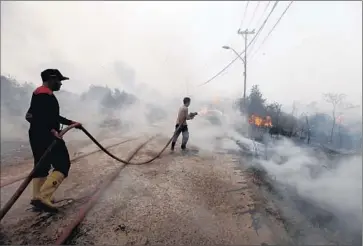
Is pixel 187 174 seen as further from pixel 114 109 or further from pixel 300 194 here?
pixel 114 109

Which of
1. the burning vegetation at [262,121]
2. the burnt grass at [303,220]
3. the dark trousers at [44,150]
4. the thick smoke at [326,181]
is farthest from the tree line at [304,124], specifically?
the dark trousers at [44,150]

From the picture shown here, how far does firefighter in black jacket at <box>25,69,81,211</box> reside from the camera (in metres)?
3.57

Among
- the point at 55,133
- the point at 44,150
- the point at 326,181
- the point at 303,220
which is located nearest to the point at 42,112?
the point at 55,133

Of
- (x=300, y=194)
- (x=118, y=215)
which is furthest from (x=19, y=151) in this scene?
(x=300, y=194)

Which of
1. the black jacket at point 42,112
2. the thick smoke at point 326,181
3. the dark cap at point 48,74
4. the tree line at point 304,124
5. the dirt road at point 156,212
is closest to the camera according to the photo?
the dirt road at point 156,212

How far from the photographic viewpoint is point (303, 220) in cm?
392

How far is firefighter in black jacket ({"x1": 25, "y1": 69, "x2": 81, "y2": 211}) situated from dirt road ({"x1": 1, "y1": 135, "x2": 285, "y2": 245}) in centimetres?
29

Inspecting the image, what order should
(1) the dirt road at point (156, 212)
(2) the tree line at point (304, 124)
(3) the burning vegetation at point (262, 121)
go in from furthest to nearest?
(3) the burning vegetation at point (262, 121) → (2) the tree line at point (304, 124) → (1) the dirt road at point (156, 212)

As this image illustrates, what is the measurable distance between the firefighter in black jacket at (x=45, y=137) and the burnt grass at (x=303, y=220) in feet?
9.79

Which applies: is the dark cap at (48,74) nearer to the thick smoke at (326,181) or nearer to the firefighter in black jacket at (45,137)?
the firefighter in black jacket at (45,137)

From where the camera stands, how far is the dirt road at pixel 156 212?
3088 millimetres

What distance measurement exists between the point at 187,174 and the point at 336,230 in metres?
2.73

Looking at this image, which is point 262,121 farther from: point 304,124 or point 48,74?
point 48,74

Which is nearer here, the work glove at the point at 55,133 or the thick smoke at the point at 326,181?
the work glove at the point at 55,133
